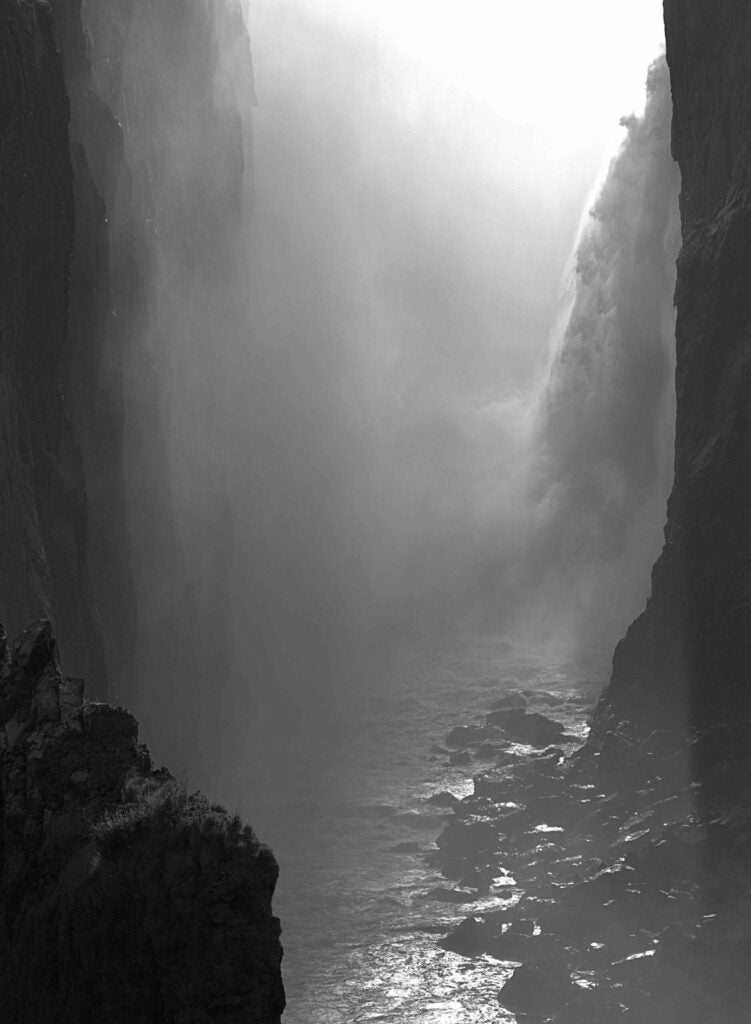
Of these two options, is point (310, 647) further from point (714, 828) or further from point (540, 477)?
point (714, 828)

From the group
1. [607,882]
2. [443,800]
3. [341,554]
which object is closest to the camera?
[607,882]

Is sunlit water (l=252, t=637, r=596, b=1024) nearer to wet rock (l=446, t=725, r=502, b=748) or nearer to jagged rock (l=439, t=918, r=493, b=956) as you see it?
jagged rock (l=439, t=918, r=493, b=956)

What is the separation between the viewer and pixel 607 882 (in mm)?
52594

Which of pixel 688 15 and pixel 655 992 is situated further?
pixel 688 15

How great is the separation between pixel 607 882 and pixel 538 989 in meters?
7.46

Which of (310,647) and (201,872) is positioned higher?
(310,647)

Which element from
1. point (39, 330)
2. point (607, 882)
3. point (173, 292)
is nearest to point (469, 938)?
point (607, 882)

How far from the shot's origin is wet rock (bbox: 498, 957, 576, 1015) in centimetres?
4544

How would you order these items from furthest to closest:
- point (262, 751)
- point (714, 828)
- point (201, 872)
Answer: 1. point (262, 751)
2. point (714, 828)
3. point (201, 872)

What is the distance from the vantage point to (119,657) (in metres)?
57.5

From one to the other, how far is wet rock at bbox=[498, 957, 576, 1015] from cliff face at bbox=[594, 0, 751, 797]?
528 inches

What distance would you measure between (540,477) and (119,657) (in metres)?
58.3

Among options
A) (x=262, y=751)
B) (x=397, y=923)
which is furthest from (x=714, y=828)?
(x=262, y=751)

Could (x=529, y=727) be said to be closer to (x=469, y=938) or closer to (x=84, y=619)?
(x=469, y=938)
